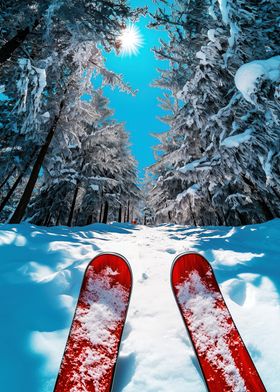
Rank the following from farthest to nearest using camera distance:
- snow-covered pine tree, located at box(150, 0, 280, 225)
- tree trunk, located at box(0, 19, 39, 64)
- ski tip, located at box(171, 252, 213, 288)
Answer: tree trunk, located at box(0, 19, 39, 64), snow-covered pine tree, located at box(150, 0, 280, 225), ski tip, located at box(171, 252, 213, 288)

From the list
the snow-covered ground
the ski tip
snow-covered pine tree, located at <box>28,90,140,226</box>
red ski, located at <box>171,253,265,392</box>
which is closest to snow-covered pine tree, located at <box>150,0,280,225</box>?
the snow-covered ground

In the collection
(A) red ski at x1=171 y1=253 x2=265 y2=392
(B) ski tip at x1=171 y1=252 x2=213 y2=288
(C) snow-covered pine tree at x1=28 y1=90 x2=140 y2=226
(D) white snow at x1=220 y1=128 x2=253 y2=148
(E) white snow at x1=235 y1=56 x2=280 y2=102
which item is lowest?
(A) red ski at x1=171 y1=253 x2=265 y2=392

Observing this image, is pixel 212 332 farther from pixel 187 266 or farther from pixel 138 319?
pixel 187 266

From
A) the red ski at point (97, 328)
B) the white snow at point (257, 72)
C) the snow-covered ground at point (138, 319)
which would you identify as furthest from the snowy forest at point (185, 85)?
the red ski at point (97, 328)

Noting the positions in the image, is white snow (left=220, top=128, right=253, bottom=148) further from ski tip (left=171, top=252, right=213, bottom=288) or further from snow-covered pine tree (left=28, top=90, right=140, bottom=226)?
snow-covered pine tree (left=28, top=90, right=140, bottom=226)

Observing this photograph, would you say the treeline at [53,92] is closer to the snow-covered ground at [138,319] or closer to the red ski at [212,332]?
the snow-covered ground at [138,319]

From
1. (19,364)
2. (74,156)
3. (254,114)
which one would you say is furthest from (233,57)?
(74,156)
